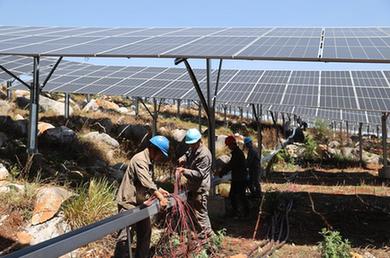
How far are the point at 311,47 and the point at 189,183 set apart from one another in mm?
3199

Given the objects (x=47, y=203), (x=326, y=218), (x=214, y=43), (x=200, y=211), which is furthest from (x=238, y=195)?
(x=47, y=203)

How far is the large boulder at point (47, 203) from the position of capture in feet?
22.2

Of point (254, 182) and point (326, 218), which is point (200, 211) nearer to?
point (326, 218)

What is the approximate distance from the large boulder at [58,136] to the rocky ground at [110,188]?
1.2 inches

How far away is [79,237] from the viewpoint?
3.29 metres

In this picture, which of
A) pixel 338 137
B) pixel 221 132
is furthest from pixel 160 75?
pixel 338 137

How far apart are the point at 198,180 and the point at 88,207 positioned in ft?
6.32

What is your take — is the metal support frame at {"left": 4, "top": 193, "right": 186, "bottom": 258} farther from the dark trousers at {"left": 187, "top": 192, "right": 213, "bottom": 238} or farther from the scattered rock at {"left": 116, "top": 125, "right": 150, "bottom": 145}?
the scattered rock at {"left": 116, "top": 125, "right": 150, "bottom": 145}

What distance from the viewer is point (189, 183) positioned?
6.55m

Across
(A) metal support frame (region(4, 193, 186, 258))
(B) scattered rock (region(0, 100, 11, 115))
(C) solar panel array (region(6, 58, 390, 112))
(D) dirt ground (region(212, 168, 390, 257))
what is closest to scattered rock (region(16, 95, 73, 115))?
(B) scattered rock (region(0, 100, 11, 115))

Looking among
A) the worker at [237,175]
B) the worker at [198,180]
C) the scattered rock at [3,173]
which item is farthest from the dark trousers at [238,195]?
the scattered rock at [3,173]

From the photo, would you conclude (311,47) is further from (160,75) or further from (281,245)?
(160,75)

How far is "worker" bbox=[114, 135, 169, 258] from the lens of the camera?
518 cm

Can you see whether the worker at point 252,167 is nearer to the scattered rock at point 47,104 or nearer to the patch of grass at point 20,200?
the patch of grass at point 20,200
